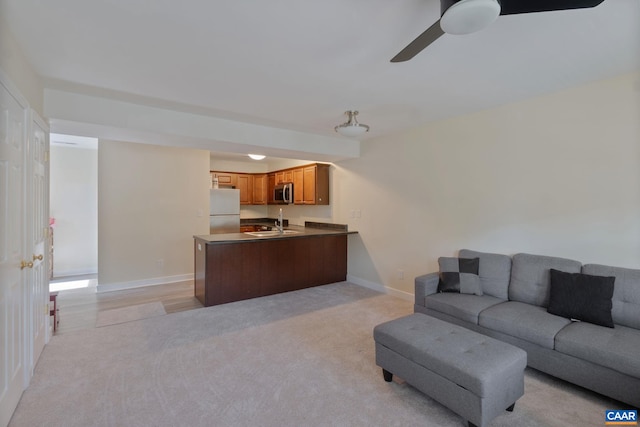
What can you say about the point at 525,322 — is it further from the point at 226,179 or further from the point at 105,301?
the point at 226,179

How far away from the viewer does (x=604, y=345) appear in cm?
199

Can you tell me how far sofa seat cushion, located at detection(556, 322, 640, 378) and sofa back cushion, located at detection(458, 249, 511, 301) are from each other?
72 cm

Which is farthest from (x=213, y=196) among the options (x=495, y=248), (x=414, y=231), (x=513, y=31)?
(x=513, y=31)

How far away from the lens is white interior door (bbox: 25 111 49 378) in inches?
89.5

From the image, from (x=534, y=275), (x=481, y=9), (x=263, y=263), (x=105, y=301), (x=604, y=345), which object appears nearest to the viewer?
(x=481, y=9)

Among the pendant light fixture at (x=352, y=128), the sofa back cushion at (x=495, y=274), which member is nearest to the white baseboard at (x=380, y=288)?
the sofa back cushion at (x=495, y=274)

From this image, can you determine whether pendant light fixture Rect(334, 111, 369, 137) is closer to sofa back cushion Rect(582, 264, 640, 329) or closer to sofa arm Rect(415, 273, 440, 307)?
sofa arm Rect(415, 273, 440, 307)

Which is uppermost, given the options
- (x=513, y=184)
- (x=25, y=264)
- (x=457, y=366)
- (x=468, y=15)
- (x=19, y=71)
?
(x=19, y=71)

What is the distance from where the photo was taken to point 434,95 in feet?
9.90

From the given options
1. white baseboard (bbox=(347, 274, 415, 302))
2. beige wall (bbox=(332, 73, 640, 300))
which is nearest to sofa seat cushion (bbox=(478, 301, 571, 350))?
beige wall (bbox=(332, 73, 640, 300))

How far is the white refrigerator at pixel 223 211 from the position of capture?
579cm

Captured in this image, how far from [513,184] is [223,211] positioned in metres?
4.87

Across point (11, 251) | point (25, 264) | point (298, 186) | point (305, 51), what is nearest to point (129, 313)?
point (25, 264)

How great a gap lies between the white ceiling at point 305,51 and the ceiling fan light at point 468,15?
413 mm
